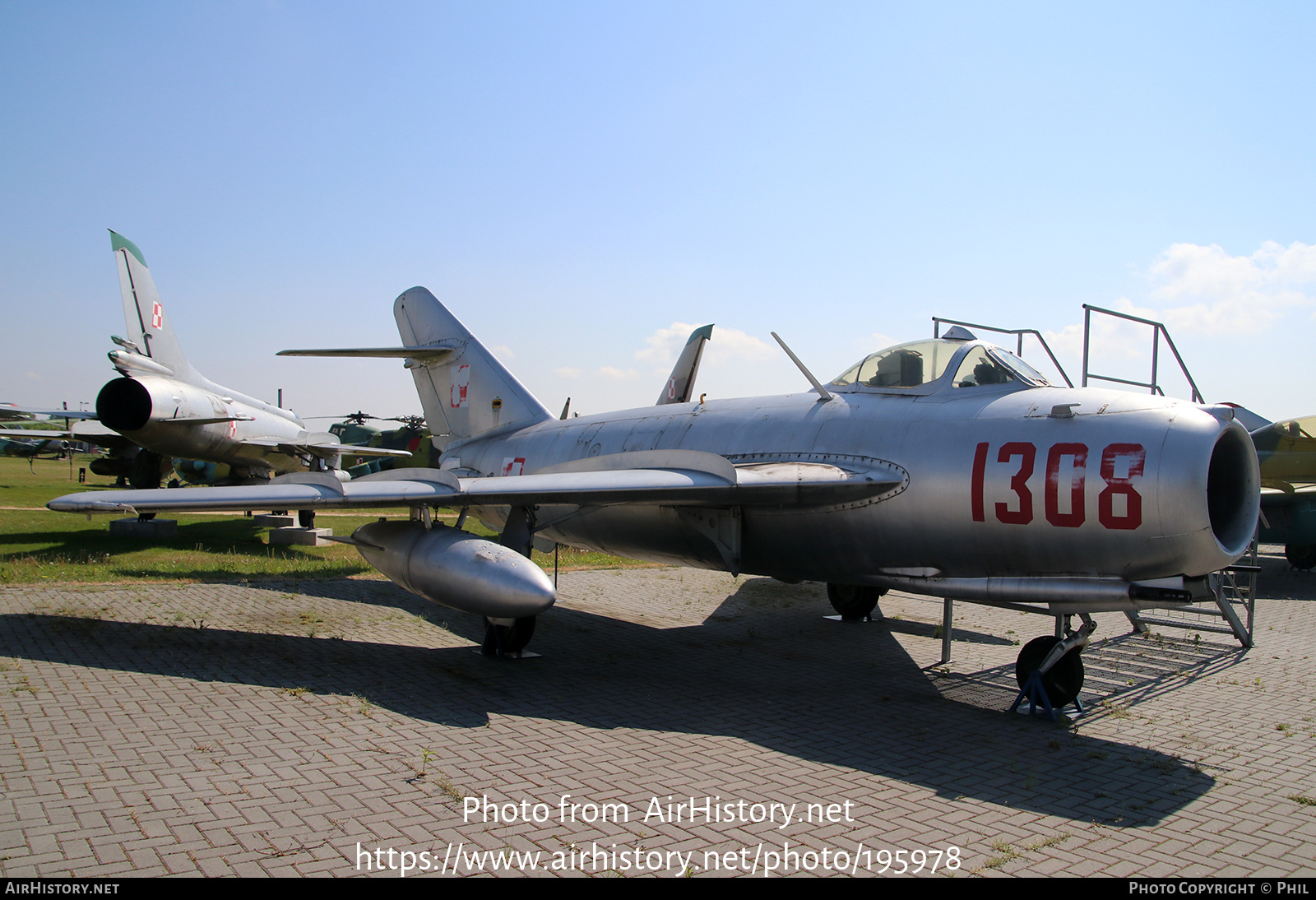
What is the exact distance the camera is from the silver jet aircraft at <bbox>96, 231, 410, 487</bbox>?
613 inches

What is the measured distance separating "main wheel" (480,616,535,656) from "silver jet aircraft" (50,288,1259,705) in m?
0.02

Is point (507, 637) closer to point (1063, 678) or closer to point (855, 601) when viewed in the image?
point (855, 601)

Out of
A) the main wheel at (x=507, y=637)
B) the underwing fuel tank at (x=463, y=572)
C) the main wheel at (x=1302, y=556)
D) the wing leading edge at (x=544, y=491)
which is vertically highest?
the wing leading edge at (x=544, y=491)

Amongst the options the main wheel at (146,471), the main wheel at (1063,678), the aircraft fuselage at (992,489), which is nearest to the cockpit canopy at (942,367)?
the aircraft fuselage at (992,489)

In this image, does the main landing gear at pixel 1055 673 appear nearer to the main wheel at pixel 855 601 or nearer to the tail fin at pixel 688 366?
the main wheel at pixel 855 601

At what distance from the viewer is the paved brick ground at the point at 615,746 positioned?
3963 mm

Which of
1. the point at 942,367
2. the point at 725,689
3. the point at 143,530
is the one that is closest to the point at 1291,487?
the point at 942,367

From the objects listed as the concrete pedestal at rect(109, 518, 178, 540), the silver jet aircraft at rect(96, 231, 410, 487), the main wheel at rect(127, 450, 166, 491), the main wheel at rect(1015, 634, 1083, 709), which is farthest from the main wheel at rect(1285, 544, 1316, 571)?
the main wheel at rect(127, 450, 166, 491)

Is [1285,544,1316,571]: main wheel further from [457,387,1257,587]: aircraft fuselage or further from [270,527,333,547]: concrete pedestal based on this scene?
[270,527,333,547]: concrete pedestal

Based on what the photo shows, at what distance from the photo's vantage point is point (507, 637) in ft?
27.1

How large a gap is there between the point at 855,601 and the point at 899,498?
4519 millimetres

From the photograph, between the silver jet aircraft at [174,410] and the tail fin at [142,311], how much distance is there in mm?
18
